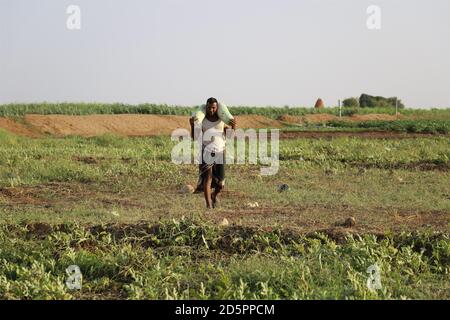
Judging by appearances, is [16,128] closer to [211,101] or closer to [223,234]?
[211,101]

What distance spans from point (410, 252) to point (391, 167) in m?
8.59

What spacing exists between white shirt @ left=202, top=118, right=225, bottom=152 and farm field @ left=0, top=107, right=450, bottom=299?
802 mm

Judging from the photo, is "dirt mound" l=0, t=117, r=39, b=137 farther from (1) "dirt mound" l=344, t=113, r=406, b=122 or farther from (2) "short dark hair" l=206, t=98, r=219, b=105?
(2) "short dark hair" l=206, t=98, r=219, b=105

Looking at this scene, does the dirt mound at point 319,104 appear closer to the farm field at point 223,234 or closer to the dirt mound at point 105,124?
the dirt mound at point 105,124

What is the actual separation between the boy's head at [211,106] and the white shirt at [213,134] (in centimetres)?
13

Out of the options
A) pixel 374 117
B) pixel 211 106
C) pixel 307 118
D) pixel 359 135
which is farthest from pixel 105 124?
pixel 211 106

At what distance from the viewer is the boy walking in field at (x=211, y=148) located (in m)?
9.04

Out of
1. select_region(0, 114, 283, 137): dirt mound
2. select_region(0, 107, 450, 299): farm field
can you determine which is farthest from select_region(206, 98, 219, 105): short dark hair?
select_region(0, 114, 283, 137): dirt mound

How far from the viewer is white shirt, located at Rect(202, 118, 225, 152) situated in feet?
29.8

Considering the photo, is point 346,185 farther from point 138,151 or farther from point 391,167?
point 138,151

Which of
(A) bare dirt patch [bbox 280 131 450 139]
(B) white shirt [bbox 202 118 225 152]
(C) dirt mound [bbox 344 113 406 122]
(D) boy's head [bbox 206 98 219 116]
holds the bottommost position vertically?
(C) dirt mound [bbox 344 113 406 122]

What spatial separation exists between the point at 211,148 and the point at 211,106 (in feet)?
1.79

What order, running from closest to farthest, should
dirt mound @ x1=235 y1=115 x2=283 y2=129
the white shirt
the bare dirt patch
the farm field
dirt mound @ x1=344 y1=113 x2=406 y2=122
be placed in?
1. the farm field
2. the white shirt
3. the bare dirt patch
4. dirt mound @ x1=235 y1=115 x2=283 y2=129
5. dirt mound @ x1=344 y1=113 x2=406 y2=122
